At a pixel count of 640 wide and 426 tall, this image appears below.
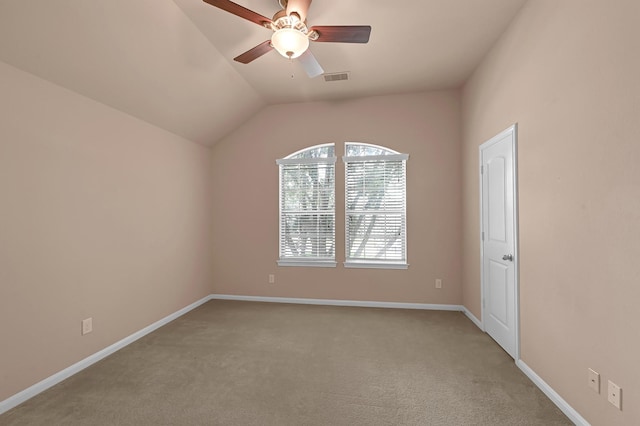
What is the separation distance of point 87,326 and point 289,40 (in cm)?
300

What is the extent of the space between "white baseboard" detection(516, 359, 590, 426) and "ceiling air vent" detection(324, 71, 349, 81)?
3.49 m

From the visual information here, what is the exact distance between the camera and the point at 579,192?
1898 millimetres

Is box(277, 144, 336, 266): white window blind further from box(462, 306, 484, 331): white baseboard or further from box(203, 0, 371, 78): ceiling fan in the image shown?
box(203, 0, 371, 78): ceiling fan

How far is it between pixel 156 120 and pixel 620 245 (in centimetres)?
422

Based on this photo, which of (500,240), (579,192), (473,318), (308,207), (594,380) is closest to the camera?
(594,380)

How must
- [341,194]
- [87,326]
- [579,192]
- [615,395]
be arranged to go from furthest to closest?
[341,194] → [87,326] → [579,192] → [615,395]

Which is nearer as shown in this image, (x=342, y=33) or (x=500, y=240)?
(x=342, y=33)

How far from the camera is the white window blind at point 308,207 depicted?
14.9ft

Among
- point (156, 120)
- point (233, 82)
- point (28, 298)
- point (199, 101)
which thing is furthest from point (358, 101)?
point (28, 298)

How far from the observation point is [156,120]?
11.4 ft

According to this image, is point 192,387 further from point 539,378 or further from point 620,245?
point 620,245

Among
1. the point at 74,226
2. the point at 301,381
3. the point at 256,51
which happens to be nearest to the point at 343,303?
the point at 301,381

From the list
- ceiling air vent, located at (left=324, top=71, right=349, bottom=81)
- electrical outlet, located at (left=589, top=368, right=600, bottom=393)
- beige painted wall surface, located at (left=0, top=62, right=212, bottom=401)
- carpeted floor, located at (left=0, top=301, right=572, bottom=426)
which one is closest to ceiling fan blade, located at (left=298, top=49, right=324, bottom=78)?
ceiling air vent, located at (left=324, top=71, right=349, bottom=81)

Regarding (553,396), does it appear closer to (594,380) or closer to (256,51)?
(594,380)
